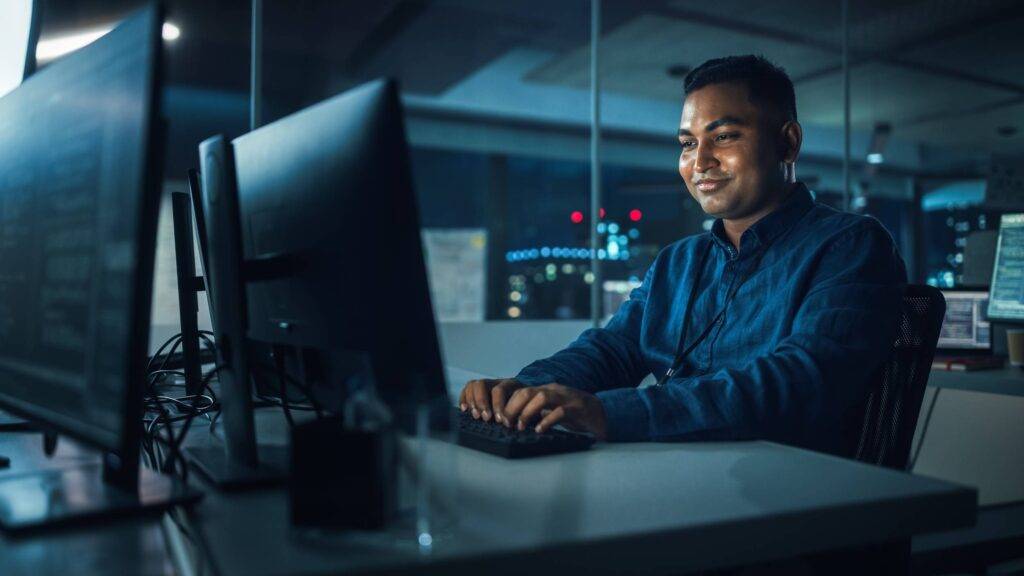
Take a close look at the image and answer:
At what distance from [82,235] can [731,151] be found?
3.70 feet

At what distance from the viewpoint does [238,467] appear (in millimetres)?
873

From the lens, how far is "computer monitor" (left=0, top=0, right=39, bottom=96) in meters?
1.61

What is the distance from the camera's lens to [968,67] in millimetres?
5566

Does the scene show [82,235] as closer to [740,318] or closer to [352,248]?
[352,248]

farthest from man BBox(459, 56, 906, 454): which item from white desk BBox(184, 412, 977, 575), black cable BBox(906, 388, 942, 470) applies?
black cable BBox(906, 388, 942, 470)

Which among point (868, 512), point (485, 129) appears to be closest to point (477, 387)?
point (868, 512)

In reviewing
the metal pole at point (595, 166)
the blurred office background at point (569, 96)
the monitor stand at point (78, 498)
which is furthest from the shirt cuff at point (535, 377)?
the metal pole at point (595, 166)

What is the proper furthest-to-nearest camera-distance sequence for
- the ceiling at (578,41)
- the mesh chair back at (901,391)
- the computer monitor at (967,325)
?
the ceiling at (578,41) → the computer monitor at (967,325) → the mesh chair back at (901,391)

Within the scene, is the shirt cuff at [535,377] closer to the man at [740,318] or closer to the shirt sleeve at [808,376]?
the man at [740,318]

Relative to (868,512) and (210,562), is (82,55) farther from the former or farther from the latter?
(868,512)

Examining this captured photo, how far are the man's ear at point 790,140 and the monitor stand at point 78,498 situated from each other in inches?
48.4

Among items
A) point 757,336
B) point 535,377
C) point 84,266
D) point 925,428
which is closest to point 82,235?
point 84,266

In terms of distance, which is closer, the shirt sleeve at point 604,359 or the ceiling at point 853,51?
the shirt sleeve at point 604,359

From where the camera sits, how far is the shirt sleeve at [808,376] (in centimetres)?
104
